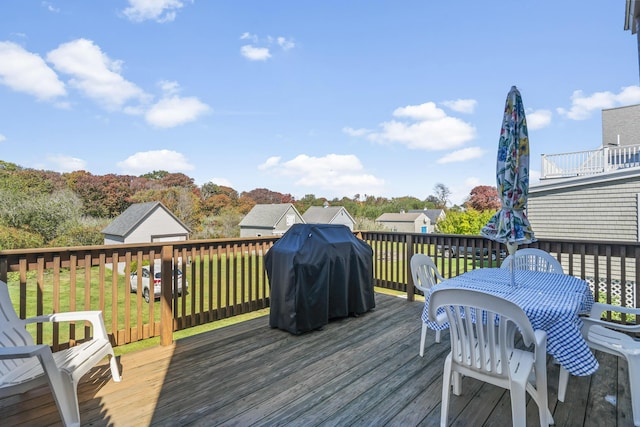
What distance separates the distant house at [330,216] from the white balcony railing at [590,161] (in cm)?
1614

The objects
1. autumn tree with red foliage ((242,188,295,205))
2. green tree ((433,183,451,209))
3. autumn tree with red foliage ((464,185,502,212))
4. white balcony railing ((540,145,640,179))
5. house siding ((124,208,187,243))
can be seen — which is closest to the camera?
white balcony railing ((540,145,640,179))

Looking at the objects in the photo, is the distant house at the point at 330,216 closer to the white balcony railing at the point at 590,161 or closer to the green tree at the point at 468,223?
the green tree at the point at 468,223

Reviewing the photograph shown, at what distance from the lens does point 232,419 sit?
6.37 feet

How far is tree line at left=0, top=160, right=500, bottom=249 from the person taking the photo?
1566cm

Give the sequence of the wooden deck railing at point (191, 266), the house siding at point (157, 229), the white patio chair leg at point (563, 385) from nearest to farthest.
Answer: the white patio chair leg at point (563, 385) < the wooden deck railing at point (191, 266) < the house siding at point (157, 229)

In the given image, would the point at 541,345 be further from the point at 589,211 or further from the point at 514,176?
the point at 589,211

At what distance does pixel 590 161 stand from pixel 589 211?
294 cm

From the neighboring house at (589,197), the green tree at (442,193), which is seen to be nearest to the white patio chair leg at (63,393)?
the neighboring house at (589,197)

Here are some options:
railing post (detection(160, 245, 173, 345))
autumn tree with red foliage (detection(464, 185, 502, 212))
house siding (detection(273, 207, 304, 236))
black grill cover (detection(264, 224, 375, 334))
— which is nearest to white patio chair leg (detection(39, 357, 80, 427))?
railing post (detection(160, 245, 173, 345))

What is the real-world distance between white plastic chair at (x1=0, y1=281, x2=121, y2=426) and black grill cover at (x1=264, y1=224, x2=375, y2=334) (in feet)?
5.25

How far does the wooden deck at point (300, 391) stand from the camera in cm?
194

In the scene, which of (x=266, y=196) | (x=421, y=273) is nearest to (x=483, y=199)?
(x=266, y=196)

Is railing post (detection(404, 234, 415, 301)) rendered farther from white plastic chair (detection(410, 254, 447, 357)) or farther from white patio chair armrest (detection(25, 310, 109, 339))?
white patio chair armrest (detection(25, 310, 109, 339))

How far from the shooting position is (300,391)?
2.27 metres
